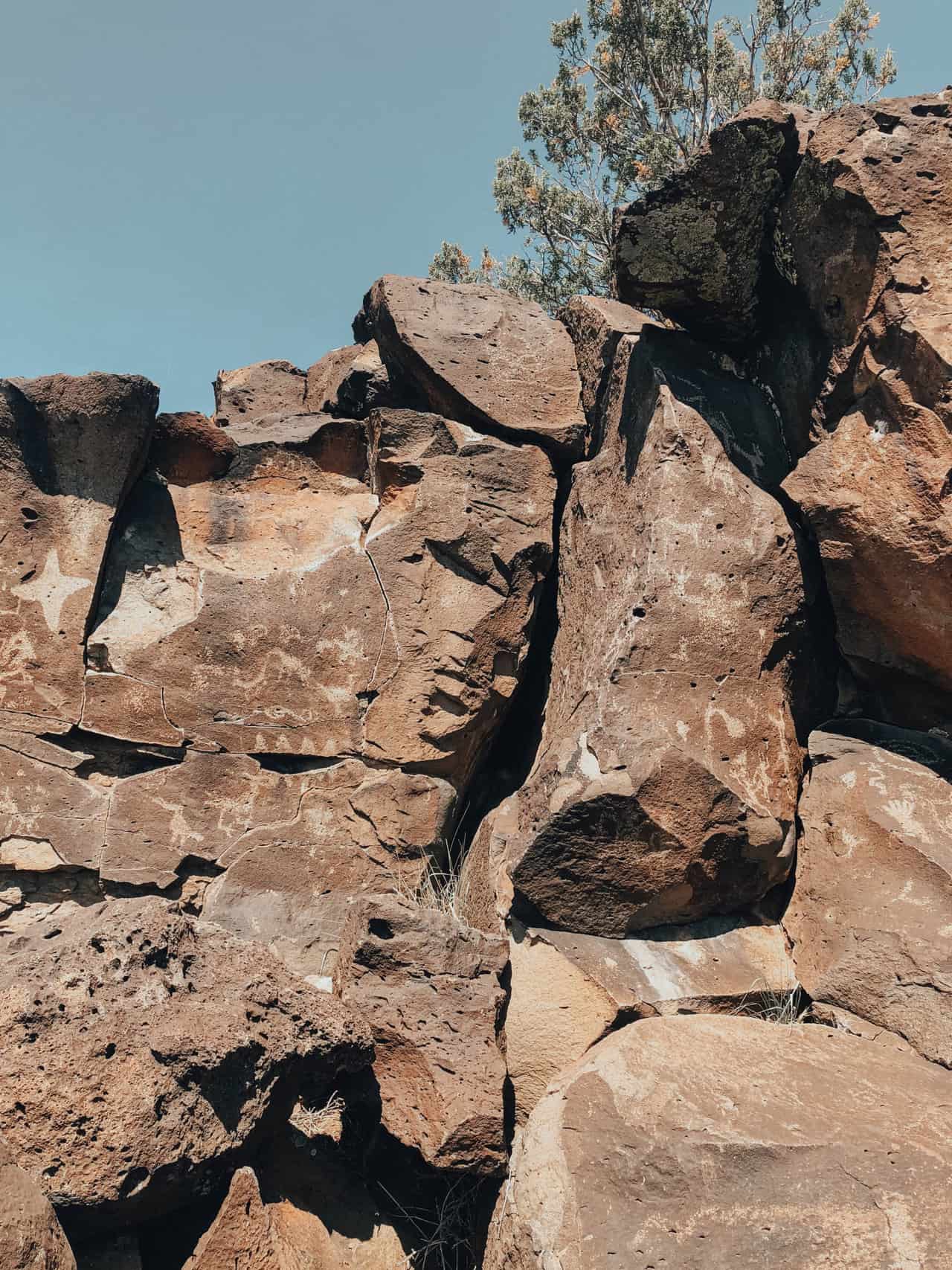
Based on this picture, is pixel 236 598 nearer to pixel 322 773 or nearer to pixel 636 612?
pixel 322 773

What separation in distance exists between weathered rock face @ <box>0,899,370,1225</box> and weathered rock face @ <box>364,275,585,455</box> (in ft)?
8.80

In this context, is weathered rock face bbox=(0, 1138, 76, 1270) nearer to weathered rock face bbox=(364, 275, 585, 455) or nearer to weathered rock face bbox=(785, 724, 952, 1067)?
weathered rock face bbox=(785, 724, 952, 1067)

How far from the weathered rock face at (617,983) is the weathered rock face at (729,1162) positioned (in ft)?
1.22

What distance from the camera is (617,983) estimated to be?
321 centimetres

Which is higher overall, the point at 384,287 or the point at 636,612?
the point at 384,287

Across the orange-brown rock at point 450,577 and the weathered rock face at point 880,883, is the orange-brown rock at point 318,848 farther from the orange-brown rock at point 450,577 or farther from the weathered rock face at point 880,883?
the weathered rock face at point 880,883

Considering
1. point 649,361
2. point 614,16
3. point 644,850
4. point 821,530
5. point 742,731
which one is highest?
point 614,16

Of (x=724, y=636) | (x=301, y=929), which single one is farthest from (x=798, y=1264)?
(x=301, y=929)

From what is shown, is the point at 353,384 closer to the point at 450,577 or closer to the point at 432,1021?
the point at 450,577

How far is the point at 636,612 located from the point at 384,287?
2439mm

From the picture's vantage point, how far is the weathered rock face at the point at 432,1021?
2797mm

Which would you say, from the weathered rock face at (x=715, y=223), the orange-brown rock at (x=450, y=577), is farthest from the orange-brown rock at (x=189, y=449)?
the weathered rock face at (x=715, y=223)

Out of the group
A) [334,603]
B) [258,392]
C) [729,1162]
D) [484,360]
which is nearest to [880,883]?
[729,1162]

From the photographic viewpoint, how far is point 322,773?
4117 millimetres
